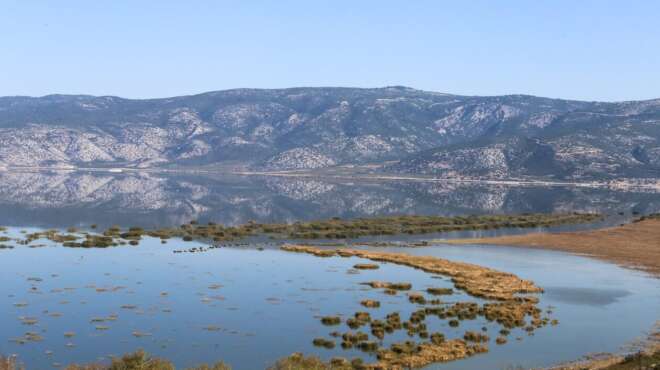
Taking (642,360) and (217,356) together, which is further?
(217,356)

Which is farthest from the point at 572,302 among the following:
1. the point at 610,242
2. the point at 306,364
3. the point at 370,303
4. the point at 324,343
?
the point at 610,242

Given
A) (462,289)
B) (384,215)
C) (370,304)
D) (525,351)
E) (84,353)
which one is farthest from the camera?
(384,215)

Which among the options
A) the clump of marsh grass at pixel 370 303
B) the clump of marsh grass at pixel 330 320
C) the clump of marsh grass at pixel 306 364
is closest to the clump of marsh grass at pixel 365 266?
the clump of marsh grass at pixel 370 303

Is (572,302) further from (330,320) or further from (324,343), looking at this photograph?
(324,343)

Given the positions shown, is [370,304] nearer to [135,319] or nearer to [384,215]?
[135,319]

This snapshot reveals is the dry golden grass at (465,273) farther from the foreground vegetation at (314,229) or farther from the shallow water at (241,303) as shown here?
the foreground vegetation at (314,229)

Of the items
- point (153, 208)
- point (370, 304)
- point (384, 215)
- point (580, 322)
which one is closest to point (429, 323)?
point (370, 304)
